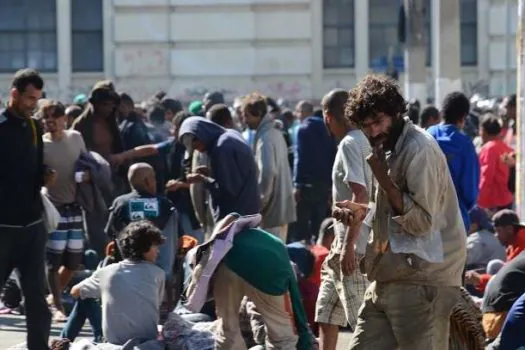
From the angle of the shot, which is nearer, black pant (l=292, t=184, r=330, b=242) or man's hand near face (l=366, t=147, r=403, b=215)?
man's hand near face (l=366, t=147, r=403, b=215)

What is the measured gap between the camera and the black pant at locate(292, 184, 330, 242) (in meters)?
15.3

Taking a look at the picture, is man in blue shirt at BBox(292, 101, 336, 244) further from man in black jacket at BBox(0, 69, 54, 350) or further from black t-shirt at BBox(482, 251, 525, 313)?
man in black jacket at BBox(0, 69, 54, 350)

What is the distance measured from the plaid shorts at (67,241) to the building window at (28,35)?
2125 centimetres

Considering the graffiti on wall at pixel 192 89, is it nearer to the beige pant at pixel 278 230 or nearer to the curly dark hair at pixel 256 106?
the beige pant at pixel 278 230

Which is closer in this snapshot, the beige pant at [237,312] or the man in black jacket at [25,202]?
the beige pant at [237,312]

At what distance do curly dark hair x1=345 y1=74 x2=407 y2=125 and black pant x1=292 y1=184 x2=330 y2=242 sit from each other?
8.03 metres

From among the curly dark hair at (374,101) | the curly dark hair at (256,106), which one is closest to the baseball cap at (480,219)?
the curly dark hair at (256,106)

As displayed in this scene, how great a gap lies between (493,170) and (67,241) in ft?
15.6

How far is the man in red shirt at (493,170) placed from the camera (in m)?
14.9

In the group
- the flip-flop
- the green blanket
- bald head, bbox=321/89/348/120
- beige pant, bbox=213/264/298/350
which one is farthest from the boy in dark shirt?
bald head, bbox=321/89/348/120

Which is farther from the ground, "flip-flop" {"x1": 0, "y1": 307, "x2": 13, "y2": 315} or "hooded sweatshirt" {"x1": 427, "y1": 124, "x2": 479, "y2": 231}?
"hooded sweatshirt" {"x1": 427, "y1": 124, "x2": 479, "y2": 231}

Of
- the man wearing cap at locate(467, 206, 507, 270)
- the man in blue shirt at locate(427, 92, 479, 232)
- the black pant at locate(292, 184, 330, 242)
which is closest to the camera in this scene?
the man in blue shirt at locate(427, 92, 479, 232)

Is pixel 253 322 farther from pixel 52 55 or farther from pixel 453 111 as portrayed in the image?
pixel 52 55

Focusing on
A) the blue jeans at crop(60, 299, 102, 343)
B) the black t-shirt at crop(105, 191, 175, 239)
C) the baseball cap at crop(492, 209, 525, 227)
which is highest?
the black t-shirt at crop(105, 191, 175, 239)
